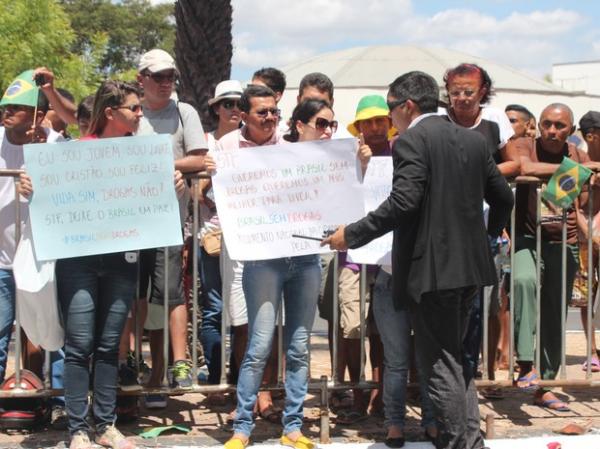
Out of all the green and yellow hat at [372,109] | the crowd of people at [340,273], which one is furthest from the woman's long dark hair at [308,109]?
the green and yellow hat at [372,109]

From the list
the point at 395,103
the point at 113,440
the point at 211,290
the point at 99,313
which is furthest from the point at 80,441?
the point at 395,103

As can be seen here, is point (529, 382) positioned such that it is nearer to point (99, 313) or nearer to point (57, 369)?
point (99, 313)

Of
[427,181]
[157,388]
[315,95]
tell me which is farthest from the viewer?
[315,95]

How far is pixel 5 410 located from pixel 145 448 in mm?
982

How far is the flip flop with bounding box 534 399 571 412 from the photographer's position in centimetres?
682

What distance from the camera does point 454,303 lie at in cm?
542

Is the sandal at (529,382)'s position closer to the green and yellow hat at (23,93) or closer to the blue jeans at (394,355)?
the blue jeans at (394,355)

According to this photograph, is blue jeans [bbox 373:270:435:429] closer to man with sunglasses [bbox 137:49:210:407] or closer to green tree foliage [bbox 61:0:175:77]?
man with sunglasses [bbox 137:49:210:407]

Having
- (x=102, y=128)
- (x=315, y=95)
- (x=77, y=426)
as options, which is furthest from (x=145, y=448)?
(x=315, y=95)

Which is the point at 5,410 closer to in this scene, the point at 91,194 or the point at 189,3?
the point at 91,194

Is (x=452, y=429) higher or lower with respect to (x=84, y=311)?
lower

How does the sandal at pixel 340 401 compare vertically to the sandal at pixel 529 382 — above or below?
below

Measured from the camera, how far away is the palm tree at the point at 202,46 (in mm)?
10922

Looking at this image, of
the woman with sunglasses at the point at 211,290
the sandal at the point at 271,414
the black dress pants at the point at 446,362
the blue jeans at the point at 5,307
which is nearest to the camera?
the black dress pants at the point at 446,362
